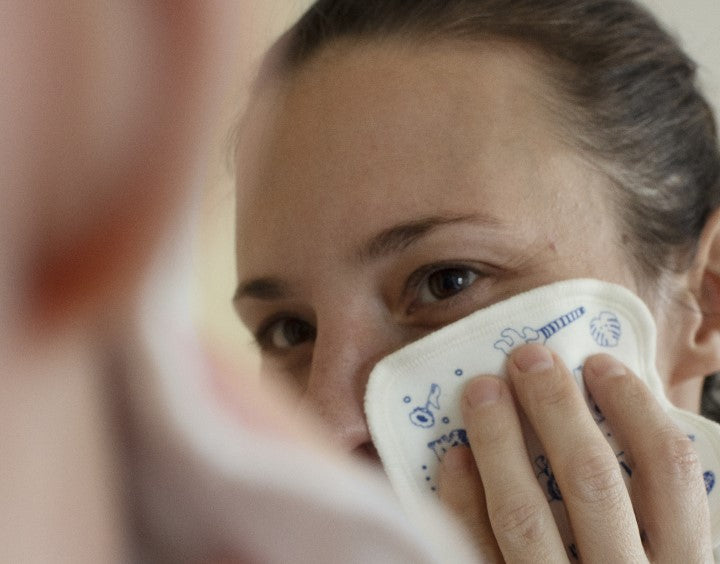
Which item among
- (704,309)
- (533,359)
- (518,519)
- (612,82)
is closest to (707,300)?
(704,309)

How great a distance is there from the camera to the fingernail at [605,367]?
2.02 feet

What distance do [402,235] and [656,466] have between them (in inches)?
10.1

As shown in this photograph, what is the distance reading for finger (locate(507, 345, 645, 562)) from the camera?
50cm

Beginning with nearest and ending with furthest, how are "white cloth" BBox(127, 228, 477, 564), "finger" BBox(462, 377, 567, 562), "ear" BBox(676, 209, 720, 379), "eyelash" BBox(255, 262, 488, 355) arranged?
"white cloth" BBox(127, 228, 477, 564), "finger" BBox(462, 377, 567, 562), "eyelash" BBox(255, 262, 488, 355), "ear" BBox(676, 209, 720, 379)

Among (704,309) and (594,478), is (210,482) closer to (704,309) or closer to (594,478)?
(594,478)

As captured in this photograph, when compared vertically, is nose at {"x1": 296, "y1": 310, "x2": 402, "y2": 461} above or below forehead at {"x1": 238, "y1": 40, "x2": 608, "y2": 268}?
below

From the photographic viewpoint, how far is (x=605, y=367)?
623mm

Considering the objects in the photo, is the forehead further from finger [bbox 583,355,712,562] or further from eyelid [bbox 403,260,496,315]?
finger [bbox 583,355,712,562]

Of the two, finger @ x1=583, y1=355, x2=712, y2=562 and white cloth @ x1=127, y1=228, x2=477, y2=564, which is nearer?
white cloth @ x1=127, y1=228, x2=477, y2=564

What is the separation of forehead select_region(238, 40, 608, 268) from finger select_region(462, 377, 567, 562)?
17 cm

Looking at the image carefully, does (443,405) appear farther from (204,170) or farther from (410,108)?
(204,170)

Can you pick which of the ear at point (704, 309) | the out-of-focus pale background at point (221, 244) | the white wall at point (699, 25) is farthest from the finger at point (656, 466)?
the white wall at point (699, 25)

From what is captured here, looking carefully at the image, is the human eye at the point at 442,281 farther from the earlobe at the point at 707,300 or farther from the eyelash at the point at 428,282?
the earlobe at the point at 707,300

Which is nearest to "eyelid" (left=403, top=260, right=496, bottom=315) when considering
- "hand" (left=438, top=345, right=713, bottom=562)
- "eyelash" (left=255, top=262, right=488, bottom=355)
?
"eyelash" (left=255, top=262, right=488, bottom=355)
